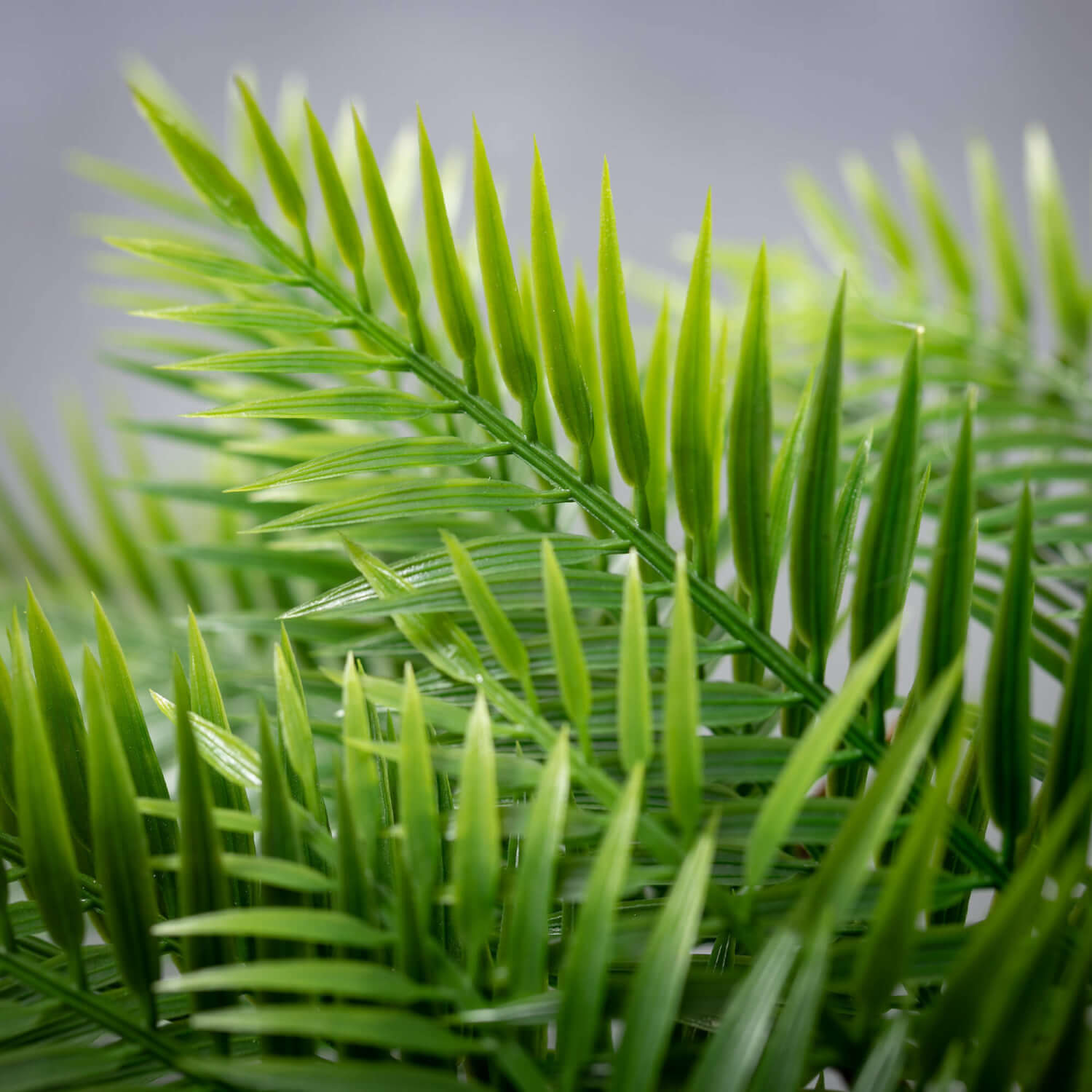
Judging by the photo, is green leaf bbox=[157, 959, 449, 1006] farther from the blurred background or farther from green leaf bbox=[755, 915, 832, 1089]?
the blurred background

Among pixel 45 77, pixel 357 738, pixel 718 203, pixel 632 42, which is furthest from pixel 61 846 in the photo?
pixel 45 77

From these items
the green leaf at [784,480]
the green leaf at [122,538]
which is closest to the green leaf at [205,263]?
the green leaf at [784,480]

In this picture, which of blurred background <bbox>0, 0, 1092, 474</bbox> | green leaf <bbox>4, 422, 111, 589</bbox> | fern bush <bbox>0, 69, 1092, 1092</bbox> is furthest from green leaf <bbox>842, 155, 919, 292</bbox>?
blurred background <bbox>0, 0, 1092, 474</bbox>

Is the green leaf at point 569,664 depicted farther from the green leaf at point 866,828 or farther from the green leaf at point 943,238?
the green leaf at point 943,238

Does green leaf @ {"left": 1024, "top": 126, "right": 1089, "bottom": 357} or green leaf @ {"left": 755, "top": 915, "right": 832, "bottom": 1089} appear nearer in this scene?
green leaf @ {"left": 755, "top": 915, "right": 832, "bottom": 1089}

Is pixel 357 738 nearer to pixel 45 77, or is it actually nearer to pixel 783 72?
pixel 783 72
